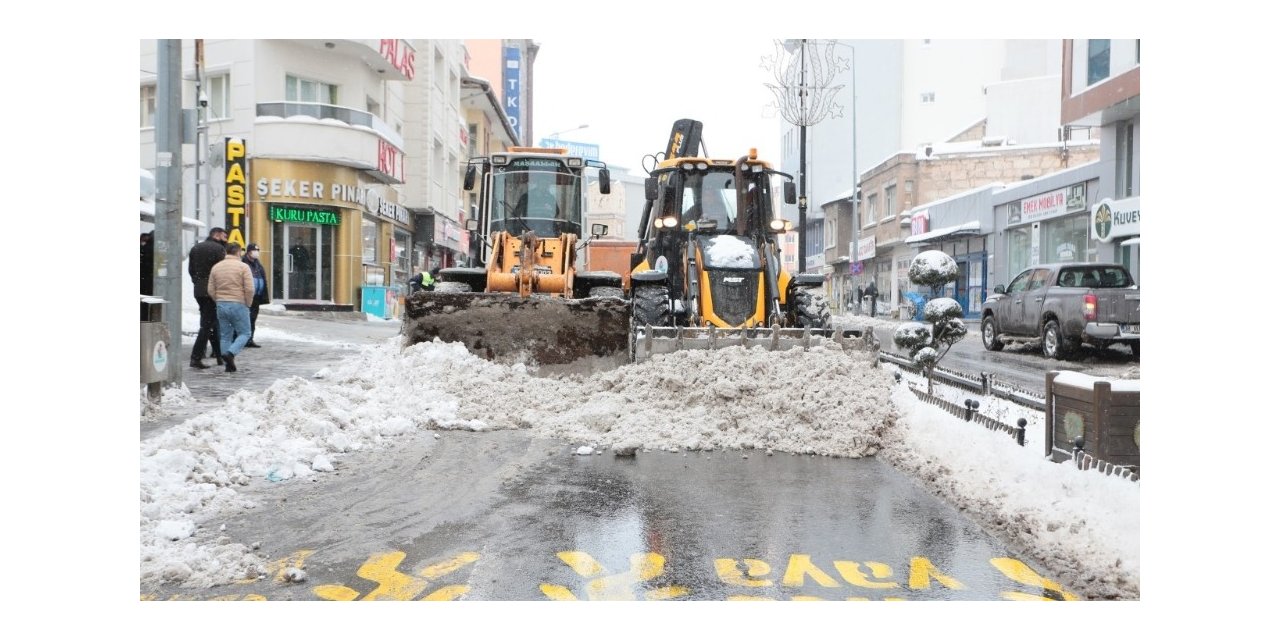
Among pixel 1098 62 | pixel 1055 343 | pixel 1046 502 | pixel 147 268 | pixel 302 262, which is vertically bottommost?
pixel 1046 502

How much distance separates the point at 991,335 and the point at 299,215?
1608cm

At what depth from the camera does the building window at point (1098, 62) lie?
649 inches

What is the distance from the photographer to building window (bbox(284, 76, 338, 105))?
79.0 ft

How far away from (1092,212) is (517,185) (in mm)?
15450

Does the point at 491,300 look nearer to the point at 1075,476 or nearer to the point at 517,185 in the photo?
the point at 517,185

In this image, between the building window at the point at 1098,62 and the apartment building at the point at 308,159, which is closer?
the building window at the point at 1098,62

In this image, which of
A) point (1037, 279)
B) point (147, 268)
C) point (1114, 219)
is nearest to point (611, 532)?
point (147, 268)

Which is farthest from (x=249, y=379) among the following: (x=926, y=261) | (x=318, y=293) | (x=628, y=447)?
(x=318, y=293)

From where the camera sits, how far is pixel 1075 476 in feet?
17.5

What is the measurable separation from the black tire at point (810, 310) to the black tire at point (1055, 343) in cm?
623

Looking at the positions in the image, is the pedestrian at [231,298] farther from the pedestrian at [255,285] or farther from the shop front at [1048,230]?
the shop front at [1048,230]

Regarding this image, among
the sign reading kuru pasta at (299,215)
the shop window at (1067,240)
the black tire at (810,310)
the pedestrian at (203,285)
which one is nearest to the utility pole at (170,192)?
the pedestrian at (203,285)

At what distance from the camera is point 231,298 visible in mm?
11391

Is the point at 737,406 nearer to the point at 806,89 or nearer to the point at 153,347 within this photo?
the point at 153,347
